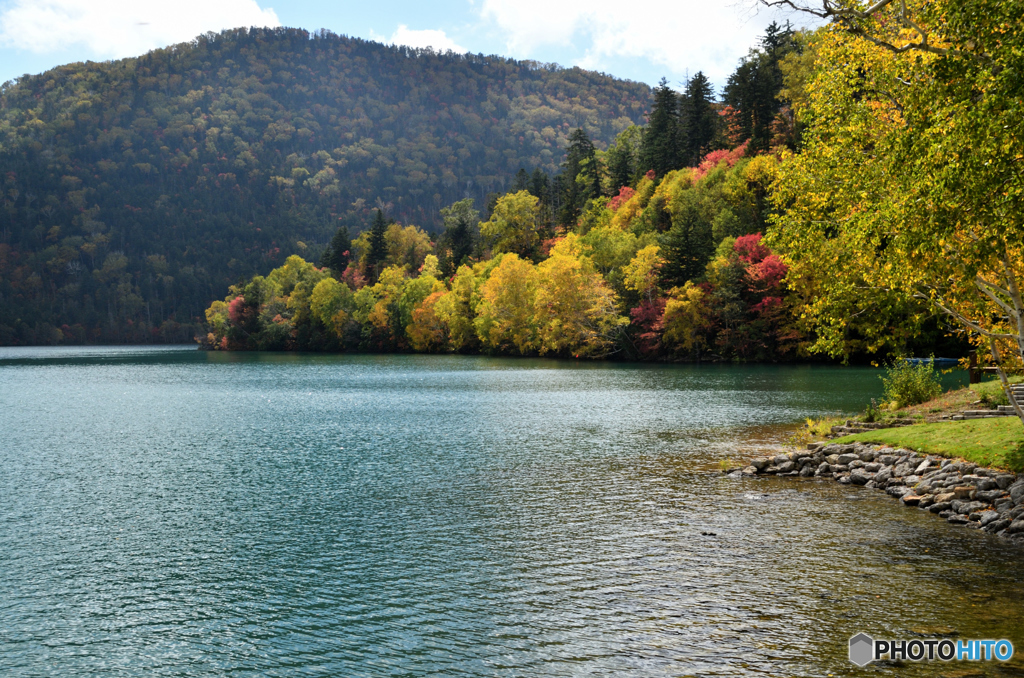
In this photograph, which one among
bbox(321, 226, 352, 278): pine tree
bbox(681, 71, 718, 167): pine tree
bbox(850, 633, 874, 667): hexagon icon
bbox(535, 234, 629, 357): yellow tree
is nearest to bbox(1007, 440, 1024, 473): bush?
bbox(850, 633, 874, 667): hexagon icon

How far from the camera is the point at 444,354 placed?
127250 millimetres

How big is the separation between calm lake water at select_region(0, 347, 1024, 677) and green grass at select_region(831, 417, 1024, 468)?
2694mm

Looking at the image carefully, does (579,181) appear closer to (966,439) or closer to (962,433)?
(962,433)

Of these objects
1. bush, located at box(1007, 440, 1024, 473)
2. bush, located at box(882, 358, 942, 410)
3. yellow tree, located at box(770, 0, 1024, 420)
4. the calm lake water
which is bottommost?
the calm lake water

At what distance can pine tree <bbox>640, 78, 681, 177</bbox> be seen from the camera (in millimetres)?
122500

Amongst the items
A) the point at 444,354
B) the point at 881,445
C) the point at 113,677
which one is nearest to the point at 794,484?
the point at 881,445

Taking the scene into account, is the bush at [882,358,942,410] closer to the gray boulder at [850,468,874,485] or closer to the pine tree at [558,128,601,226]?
the gray boulder at [850,468,874,485]

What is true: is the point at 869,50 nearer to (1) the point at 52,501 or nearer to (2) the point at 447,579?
(2) the point at 447,579

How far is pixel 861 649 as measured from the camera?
1094cm

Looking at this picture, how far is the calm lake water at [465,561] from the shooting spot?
1130 cm

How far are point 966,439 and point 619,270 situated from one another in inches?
3202

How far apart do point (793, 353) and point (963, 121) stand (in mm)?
73890

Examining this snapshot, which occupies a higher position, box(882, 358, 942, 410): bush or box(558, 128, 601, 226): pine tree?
box(558, 128, 601, 226): pine tree

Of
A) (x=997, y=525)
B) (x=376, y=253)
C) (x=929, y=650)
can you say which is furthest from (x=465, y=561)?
(x=376, y=253)
